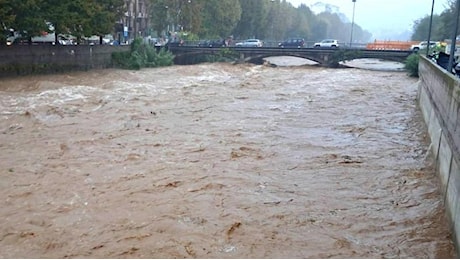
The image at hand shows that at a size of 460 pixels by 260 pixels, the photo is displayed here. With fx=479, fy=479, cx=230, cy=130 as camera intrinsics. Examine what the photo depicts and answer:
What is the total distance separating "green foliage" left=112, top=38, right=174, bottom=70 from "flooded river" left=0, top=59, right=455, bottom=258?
25699 millimetres

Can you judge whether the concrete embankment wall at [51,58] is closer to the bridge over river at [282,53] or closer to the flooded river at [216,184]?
the flooded river at [216,184]

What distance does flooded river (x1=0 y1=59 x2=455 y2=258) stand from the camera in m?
8.27

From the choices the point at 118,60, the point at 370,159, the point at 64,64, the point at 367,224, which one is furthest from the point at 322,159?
the point at 118,60

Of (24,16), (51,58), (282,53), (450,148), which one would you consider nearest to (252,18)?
(282,53)

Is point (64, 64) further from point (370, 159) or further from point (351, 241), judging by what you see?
point (351, 241)

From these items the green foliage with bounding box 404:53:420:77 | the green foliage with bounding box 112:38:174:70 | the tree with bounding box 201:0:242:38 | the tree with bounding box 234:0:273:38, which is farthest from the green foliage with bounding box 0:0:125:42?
the tree with bounding box 234:0:273:38

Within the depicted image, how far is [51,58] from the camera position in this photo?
38.4 metres

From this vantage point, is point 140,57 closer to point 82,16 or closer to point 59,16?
point 82,16

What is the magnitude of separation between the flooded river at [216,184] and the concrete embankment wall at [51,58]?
12.3 meters

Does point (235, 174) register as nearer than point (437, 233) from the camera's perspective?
No

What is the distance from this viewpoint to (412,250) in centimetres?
807

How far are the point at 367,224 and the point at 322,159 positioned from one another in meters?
4.65

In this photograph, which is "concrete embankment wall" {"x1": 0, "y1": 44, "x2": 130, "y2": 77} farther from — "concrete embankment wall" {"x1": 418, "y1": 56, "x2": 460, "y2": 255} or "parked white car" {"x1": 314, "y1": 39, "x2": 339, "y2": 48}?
"parked white car" {"x1": 314, "y1": 39, "x2": 339, "y2": 48}

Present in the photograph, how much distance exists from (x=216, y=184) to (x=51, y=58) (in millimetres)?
31287
